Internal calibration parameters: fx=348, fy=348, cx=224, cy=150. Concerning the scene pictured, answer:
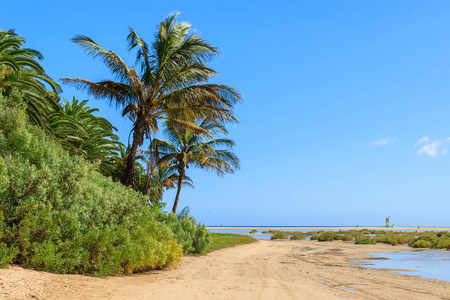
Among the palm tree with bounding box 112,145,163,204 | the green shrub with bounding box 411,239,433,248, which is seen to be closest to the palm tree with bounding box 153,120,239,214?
the palm tree with bounding box 112,145,163,204

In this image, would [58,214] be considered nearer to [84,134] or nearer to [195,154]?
[84,134]

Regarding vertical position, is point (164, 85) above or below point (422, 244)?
above

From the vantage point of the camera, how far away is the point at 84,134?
16.6 metres

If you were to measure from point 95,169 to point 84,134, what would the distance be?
290 inches

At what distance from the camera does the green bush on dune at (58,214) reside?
276 inches

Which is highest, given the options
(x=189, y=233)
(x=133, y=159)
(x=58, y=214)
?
(x=133, y=159)

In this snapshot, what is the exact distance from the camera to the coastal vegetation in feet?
23.5

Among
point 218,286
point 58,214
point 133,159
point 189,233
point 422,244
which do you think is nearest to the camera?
point 58,214

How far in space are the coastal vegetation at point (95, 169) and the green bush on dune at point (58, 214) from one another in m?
0.02

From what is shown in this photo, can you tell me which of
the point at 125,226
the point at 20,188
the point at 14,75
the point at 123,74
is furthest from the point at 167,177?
the point at 20,188

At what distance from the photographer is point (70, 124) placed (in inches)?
623

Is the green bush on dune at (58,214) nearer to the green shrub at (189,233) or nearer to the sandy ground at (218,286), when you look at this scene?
the sandy ground at (218,286)

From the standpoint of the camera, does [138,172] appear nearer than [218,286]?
No

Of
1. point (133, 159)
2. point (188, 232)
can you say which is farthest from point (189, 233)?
point (133, 159)
